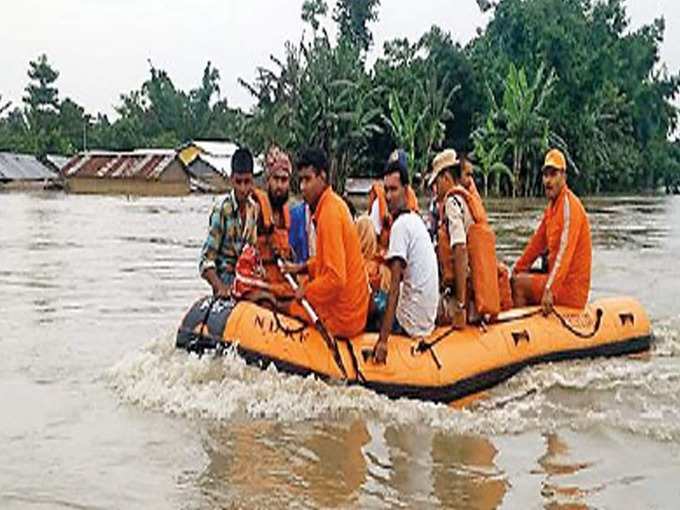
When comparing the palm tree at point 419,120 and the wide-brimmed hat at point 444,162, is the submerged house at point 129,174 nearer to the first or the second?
the palm tree at point 419,120

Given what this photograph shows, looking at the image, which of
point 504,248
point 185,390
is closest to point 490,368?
point 185,390

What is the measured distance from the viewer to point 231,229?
6781 mm

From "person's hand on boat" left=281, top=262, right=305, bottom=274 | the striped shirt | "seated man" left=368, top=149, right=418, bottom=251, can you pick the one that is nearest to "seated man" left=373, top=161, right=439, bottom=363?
"person's hand on boat" left=281, top=262, right=305, bottom=274

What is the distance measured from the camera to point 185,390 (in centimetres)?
602

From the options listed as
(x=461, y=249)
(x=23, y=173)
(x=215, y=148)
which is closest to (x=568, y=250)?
(x=461, y=249)

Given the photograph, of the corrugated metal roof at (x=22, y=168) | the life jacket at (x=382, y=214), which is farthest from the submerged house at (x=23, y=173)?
the life jacket at (x=382, y=214)

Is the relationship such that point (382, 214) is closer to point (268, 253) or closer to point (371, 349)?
point (268, 253)

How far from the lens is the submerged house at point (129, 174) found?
158 feet

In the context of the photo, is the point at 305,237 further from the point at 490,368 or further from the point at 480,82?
the point at 480,82

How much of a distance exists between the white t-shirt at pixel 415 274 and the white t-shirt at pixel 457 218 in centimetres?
35

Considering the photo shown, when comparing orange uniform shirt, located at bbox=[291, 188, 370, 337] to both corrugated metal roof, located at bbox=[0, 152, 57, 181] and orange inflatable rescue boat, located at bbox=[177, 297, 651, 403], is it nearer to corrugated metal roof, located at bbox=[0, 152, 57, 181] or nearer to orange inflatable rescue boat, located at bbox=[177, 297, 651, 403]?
orange inflatable rescue boat, located at bbox=[177, 297, 651, 403]

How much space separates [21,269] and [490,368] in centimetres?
908

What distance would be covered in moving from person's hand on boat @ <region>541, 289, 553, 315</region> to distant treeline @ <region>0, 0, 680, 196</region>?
2738cm

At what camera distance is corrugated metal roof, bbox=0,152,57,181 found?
171ft
